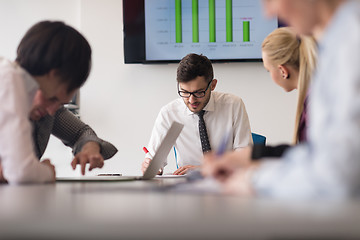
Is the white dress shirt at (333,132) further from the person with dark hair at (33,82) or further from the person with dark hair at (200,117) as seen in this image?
the person with dark hair at (200,117)

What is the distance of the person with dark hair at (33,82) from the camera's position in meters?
1.24

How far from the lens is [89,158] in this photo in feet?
5.87

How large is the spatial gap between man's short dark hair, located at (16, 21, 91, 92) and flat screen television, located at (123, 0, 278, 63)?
227cm

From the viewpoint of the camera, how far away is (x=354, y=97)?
679 millimetres

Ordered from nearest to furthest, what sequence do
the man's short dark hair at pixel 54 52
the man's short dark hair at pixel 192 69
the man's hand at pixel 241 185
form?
1. the man's hand at pixel 241 185
2. the man's short dark hair at pixel 54 52
3. the man's short dark hair at pixel 192 69

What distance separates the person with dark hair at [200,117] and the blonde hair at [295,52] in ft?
2.34

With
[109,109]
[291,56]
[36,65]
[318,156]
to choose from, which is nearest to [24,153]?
[36,65]

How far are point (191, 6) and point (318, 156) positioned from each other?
3.17 m

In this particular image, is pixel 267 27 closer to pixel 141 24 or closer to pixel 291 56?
pixel 141 24

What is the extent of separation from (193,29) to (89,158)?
7.09 ft

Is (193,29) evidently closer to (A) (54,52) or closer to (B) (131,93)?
(B) (131,93)

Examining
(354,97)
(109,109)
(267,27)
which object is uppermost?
(267,27)

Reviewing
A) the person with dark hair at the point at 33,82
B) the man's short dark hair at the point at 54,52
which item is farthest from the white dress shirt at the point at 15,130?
the man's short dark hair at the point at 54,52

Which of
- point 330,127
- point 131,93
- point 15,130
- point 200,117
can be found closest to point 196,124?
point 200,117
